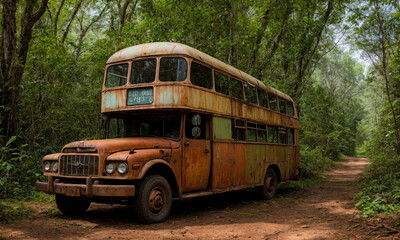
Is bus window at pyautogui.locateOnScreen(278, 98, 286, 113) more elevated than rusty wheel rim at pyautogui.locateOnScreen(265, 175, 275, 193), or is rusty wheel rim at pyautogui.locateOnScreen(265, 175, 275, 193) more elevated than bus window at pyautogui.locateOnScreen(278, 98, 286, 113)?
bus window at pyautogui.locateOnScreen(278, 98, 286, 113)

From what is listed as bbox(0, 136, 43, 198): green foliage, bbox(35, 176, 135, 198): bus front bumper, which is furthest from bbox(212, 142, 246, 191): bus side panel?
bbox(0, 136, 43, 198): green foliage

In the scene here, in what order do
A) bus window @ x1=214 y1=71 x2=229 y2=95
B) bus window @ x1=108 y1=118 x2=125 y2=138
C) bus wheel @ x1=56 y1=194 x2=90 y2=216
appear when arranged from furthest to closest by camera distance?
1. bus window @ x1=214 y1=71 x2=229 y2=95
2. bus window @ x1=108 y1=118 x2=125 y2=138
3. bus wheel @ x1=56 y1=194 x2=90 y2=216

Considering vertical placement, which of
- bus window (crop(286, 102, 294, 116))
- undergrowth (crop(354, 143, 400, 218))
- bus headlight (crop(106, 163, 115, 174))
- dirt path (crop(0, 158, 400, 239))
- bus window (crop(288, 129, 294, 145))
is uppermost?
bus window (crop(286, 102, 294, 116))

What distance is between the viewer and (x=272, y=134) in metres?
10.9

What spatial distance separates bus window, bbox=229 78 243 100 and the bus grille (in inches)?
166

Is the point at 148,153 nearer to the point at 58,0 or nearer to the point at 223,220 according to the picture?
the point at 223,220

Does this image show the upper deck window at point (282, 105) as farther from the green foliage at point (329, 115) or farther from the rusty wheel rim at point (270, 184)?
the green foliage at point (329, 115)

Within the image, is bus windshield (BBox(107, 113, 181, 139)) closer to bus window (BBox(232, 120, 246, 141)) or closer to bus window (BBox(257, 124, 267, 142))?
bus window (BBox(232, 120, 246, 141))

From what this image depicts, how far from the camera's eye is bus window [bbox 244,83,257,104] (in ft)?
31.3

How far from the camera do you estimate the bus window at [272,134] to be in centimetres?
1072

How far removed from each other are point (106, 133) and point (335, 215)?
538 cm

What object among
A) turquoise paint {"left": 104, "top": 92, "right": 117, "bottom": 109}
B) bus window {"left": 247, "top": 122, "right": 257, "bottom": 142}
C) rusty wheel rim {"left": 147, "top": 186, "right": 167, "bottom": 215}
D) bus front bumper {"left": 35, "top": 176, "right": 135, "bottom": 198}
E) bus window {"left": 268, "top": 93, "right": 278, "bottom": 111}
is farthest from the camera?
bus window {"left": 268, "top": 93, "right": 278, "bottom": 111}

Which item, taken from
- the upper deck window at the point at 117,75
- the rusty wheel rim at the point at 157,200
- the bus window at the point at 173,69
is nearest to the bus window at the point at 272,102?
the bus window at the point at 173,69

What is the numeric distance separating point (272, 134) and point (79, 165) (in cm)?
681
